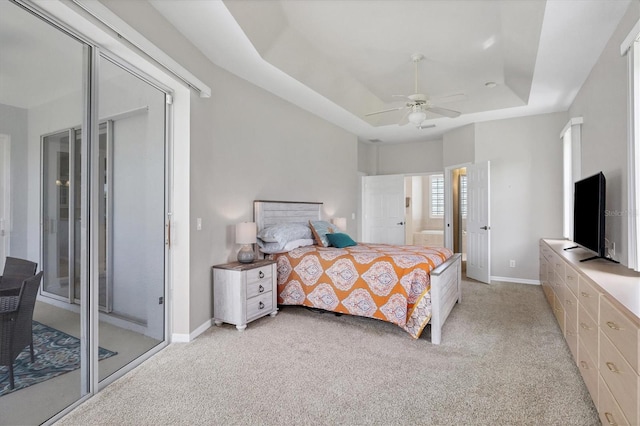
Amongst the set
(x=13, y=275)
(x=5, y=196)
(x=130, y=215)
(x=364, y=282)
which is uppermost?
(x=5, y=196)

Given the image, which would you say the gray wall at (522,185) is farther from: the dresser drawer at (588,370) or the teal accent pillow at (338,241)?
the dresser drawer at (588,370)

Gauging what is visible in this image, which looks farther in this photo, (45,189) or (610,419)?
(45,189)

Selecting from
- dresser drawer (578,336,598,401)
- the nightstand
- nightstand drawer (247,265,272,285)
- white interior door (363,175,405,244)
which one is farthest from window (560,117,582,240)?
the nightstand

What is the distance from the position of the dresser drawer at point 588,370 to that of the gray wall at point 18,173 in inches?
131

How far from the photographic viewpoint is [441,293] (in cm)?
317

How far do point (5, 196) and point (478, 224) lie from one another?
5766mm

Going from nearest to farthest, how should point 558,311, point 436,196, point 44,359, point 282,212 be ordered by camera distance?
point 44,359, point 558,311, point 282,212, point 436,196

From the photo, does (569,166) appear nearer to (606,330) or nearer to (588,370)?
(588,370)

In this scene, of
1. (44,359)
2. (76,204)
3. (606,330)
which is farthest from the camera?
(76,204)

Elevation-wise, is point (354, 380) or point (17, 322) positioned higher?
point (17, 322)

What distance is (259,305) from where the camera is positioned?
138 inches

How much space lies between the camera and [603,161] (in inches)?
122

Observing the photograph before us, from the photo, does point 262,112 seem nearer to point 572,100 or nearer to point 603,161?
point 603,161

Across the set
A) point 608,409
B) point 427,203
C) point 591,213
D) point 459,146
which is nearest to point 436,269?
point 591,213
